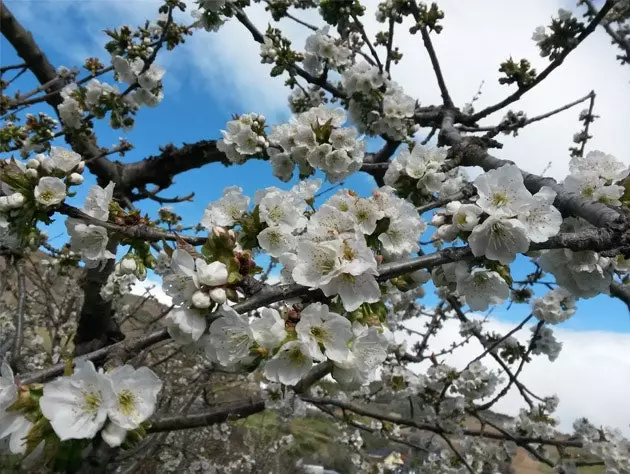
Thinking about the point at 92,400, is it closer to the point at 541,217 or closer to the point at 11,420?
the point at 11,420

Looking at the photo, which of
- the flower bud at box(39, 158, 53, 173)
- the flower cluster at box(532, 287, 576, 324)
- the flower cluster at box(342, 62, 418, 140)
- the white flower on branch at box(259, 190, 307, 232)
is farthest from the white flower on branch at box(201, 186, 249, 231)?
the flower cluster at box(532, 287, 576, 324)

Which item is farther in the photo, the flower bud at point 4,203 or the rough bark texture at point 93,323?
the rough bark texture at point 93,323

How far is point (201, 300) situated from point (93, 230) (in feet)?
1.96

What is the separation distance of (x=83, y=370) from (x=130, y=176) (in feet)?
13.2

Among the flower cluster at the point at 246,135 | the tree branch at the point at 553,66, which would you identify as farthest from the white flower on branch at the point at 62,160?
the tree branch at the point at 553,66

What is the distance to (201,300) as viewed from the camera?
1172 mm

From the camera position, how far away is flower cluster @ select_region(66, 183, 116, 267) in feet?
4.95

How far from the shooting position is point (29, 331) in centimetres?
666

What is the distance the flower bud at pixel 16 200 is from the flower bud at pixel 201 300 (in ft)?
2.51

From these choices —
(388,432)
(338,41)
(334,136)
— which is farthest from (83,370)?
(388,432)

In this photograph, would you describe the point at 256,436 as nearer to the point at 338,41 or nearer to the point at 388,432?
the point at 388,432

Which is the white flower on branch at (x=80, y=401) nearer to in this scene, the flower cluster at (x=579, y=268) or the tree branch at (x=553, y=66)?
the flower cluster at (x=579, y=268)

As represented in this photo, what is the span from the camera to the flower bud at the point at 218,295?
1.17 m

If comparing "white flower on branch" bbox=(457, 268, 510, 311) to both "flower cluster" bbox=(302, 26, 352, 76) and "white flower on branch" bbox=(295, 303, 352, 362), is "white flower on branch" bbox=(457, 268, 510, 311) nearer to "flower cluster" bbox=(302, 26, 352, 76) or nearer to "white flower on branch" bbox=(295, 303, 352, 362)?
"white flower on branch" bbox=(295, 303, 352, 362)
